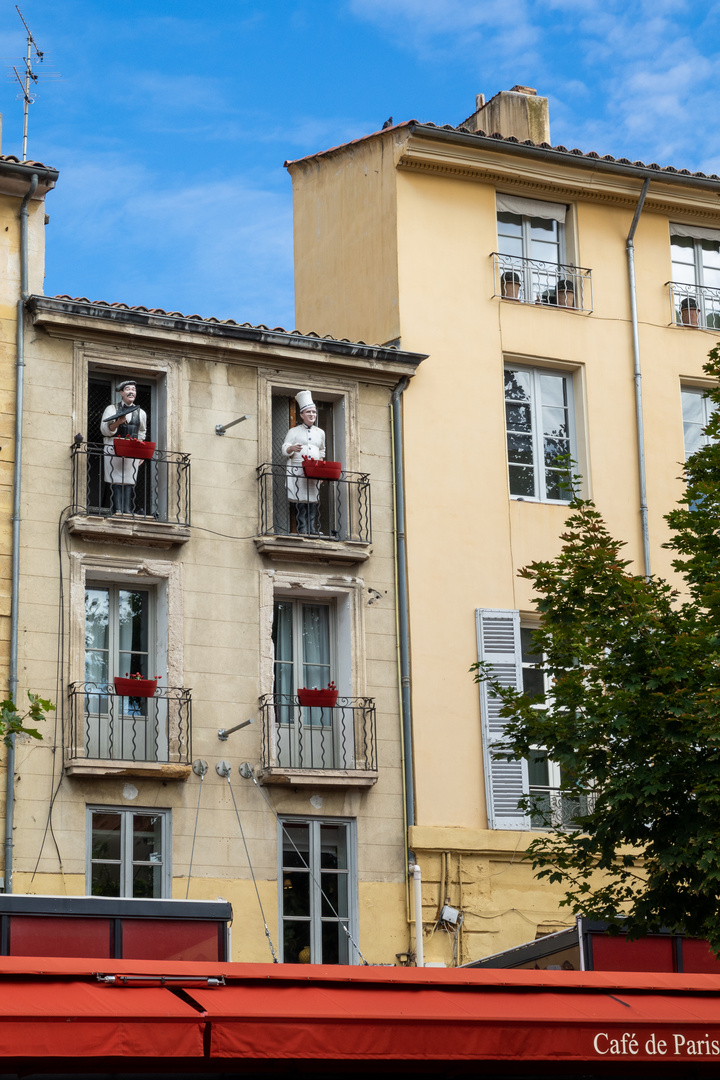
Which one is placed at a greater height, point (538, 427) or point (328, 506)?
point (538, 427)

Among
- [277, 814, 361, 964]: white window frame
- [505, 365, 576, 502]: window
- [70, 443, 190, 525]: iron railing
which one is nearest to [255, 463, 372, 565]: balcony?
[70, 443, 190, 525]: iron railing

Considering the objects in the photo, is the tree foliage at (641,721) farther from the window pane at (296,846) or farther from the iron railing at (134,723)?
the iron railing at (134,723)

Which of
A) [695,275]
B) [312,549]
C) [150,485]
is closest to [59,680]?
[150,485]

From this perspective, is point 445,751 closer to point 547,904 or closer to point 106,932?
point 547,904

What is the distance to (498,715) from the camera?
21000 mm

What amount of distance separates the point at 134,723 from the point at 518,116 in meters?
12.1

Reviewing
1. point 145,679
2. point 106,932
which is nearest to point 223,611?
point 145,679

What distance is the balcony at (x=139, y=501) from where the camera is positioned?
20094 millimetres

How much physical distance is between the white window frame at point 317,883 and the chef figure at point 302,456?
12.1 feet

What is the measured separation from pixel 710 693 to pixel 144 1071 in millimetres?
5440

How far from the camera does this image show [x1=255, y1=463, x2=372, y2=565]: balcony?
2116cm

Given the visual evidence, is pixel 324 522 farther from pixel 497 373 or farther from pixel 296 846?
pixel 296 846

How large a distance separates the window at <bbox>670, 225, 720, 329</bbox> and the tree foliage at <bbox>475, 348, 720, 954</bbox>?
31.0ft

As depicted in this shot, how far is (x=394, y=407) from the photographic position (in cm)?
2266
